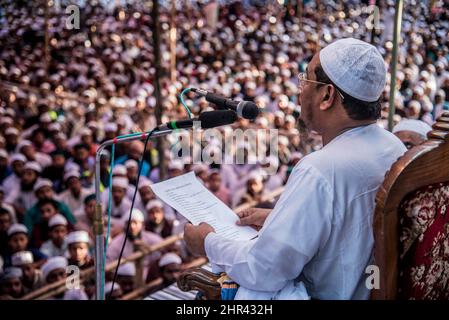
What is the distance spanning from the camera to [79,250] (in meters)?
3.67

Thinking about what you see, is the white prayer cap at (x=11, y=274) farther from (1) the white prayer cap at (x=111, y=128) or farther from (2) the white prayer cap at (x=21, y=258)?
(1) the white prayer cap at (x=111, y=128)

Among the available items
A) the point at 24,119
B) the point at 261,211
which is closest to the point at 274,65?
the point at 24,119

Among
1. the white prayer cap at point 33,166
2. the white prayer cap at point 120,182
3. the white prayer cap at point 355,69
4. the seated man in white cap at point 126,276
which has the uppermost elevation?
the white prayer cap at point 355,69

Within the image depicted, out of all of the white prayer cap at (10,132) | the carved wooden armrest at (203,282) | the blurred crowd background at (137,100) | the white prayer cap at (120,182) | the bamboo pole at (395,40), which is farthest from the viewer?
the white prayer cap at (10,132)

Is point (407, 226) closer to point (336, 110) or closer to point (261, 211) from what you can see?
point (336, 110)

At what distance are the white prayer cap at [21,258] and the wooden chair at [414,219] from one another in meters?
3.00

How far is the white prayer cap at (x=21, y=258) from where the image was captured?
357 centimetres

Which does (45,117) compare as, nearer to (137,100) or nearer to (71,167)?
(137,100)

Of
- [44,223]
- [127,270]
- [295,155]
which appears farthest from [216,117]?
[295,155]

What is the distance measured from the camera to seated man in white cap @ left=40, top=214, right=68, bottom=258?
3.98 metres

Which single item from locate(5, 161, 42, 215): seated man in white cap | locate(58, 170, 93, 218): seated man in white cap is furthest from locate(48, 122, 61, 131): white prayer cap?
locate(58, 170, 93, 218): seated man in white cap

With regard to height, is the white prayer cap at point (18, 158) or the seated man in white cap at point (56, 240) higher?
the white prayer cap at point (18, 158)

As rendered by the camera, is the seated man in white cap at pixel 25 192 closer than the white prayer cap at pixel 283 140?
Yes

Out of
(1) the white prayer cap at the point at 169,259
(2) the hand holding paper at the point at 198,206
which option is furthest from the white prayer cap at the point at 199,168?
(2) the hand holding paper at the point at 198,206
